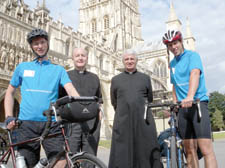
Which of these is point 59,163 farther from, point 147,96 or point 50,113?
point 147,96

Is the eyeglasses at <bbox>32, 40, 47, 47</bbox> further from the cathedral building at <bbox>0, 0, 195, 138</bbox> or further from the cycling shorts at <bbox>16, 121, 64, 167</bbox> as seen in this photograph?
the cathedral building at <bbox>0, 0, 195, 138</bbox>

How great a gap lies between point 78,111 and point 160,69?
40289 millimetres

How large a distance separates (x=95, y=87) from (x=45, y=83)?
1.23 meters

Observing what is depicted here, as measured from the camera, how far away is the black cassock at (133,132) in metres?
2.90

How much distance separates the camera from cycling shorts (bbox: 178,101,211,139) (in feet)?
8.27

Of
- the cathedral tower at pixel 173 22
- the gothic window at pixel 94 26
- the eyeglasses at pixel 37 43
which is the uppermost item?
the gothic window at pixel 94 26

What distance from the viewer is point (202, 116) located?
256 cm

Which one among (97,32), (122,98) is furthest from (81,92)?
(97,32)

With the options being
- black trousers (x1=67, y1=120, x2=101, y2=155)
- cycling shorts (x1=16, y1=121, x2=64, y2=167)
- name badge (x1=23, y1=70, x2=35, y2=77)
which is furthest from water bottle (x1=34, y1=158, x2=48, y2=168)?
black trousers (x1=67, y1=120, x2=101, y2=155)

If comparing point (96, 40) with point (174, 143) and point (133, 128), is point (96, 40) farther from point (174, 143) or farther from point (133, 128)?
point (174, 143)

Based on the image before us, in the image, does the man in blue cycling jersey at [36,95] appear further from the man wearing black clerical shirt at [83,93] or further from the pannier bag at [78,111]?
the man wearing black clerical shirt at [83,93]

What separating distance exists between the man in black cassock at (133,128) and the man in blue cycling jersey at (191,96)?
0.43 meters

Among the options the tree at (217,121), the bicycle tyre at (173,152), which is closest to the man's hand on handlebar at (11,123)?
the bicycle tyre at (173,152)

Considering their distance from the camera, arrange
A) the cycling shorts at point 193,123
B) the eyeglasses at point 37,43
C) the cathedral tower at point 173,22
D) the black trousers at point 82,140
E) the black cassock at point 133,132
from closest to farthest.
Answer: the eyeglasses at point 37,43
the cycling shorts at point 193,123
the black cassock at point 133,132
the black trousers at point 82,140
the cathedral tower at point 173,22
